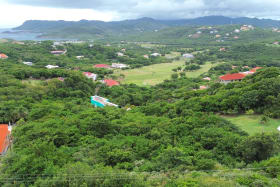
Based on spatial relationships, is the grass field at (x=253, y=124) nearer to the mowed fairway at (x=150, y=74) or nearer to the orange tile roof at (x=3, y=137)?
the orange tile roof at (x=3, y=137)

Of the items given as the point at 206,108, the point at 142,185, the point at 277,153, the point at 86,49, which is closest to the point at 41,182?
the point at 142,185

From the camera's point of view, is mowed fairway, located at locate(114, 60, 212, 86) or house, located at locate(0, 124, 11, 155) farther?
mowed fairway, located at locate(114, 60, 212, 86)

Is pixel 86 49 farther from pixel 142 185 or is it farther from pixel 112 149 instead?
pixel 142 185

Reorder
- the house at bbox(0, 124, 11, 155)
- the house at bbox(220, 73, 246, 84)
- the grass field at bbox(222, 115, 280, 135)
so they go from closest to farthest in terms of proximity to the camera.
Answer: the grass field at bbox(222, 115, 280, 135)
the house at bbox(0, 124, 11, 155)
the house at bbox(220, 73, 246, 84)

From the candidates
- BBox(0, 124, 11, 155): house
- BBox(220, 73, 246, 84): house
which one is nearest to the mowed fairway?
BBox(220, 73, 246, 84): house

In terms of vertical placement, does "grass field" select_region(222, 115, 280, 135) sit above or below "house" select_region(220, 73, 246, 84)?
below

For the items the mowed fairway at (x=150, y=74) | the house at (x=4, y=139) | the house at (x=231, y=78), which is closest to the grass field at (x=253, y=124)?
the house at (x=4, y=139)

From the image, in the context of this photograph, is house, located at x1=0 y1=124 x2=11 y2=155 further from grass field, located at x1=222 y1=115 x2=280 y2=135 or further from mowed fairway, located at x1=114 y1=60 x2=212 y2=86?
mowed fairway, located at x1=114 y1=60 x2=212 y2=86

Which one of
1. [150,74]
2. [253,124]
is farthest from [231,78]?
[253,124]

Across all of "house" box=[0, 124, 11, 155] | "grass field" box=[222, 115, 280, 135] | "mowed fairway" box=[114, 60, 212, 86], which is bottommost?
"house" box=[0, 124, 11, 155]
